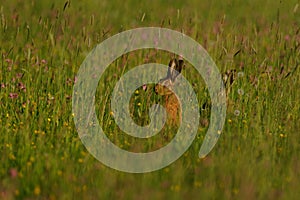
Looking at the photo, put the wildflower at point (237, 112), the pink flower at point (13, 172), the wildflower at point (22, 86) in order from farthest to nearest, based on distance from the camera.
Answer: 1. the wildflower at point (22, 86)
2. the wildflower at point (237, 112)
3. the pink flower at point (13, 172)

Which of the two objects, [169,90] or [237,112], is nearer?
[237,112]

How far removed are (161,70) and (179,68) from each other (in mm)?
575

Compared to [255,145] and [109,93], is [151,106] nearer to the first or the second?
[109,93]

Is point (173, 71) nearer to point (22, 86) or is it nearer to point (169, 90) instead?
point (169, 90)

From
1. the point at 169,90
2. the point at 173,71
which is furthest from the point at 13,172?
the point at 173,71

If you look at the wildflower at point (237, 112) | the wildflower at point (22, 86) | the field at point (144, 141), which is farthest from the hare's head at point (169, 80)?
the wildflower at point (22, 86)

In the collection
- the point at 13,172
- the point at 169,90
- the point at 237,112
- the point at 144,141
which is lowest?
the point at 13,172

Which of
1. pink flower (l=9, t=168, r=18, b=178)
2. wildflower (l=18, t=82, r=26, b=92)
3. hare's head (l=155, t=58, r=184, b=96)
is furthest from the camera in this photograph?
wildflower (l=18, t=82, r=26, b=92)

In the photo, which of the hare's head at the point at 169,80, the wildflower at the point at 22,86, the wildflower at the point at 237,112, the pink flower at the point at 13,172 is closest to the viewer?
the pink flower at the point at 13,172

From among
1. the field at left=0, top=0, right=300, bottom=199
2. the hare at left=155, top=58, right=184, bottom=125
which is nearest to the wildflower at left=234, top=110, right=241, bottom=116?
the field at left=0, top=0, right=300, bottom=199

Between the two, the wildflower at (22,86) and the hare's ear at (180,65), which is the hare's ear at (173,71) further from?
the wildflower at (22,86)

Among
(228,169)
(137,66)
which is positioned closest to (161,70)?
(137,66)

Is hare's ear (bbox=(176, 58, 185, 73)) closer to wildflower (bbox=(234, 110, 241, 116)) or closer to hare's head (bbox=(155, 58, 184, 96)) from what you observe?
hare's head (bbox=(155, 58, 184, 96))

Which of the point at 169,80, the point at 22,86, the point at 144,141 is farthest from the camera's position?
the point at 22,86
